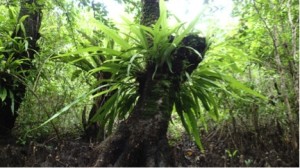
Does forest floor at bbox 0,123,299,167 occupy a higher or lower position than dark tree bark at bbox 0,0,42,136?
lower

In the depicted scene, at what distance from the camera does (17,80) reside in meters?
3.00

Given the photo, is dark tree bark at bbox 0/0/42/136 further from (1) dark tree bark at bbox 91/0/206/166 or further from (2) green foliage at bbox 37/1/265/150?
(1) dark tree bark at bbox 91/0/206/166

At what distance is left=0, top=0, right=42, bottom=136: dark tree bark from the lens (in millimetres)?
3008

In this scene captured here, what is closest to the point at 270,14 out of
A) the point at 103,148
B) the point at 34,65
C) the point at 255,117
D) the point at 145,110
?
the point at 255,117

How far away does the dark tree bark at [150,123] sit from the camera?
1834 millimetres

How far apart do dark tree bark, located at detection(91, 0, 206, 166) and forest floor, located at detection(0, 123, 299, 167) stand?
1.67 ft

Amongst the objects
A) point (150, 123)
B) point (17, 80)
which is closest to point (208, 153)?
point (150, 123)

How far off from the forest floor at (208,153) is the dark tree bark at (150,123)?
1.67ft

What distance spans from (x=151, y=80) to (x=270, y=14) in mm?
1367

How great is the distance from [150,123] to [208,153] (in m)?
1.01

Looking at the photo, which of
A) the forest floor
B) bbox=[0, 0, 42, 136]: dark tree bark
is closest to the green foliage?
the forest floor

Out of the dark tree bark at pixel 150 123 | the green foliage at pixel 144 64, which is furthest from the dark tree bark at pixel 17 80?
the dark tree bark at pixel 150 123

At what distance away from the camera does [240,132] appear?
9.95ft

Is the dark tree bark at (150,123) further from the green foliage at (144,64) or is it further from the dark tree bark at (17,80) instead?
the dark tree bark at (17,80)
